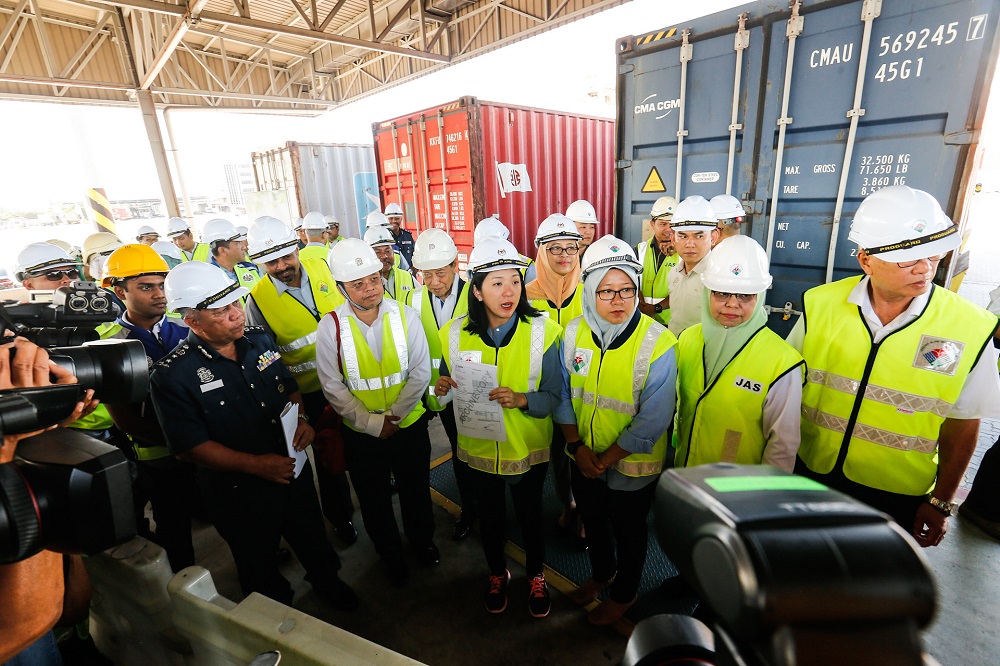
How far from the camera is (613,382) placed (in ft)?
7.23

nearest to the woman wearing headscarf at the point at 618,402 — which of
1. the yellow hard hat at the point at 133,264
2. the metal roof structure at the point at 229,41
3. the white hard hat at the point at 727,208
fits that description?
the white hard hat at the point at 727,208

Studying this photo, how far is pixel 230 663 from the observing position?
1.50 metres

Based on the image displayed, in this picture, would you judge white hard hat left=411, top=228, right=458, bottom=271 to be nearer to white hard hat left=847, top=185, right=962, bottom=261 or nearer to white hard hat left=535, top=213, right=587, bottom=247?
white hard hat left=535, top=213, right=587, bottom=247

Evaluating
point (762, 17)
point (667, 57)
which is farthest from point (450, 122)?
point (762, 17)

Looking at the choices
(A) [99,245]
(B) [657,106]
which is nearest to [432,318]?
(B) [657,106]

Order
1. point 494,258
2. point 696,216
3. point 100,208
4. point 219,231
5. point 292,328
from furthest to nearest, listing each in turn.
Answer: point 100,208 → point 219,231 → point 696,216 → point 292,328 → point 494,258

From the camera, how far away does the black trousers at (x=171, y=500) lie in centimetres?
281

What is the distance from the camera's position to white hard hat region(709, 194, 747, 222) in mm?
3766

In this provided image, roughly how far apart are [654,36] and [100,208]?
45.5ft

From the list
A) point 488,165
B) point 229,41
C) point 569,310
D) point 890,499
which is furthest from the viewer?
point 229,41

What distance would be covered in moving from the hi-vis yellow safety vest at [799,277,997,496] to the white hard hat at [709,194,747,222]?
A: 1798mm

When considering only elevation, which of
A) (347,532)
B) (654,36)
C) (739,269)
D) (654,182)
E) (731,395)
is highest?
(654,36)

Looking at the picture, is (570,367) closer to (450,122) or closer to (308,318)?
(308,318)

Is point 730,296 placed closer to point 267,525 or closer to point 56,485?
point 56,485
